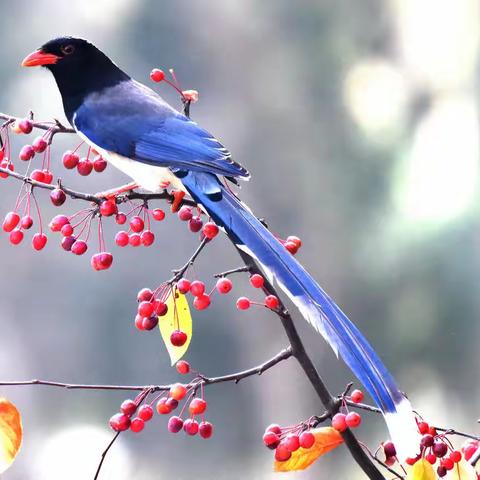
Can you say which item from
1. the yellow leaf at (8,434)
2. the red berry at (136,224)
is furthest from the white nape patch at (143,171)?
the yellow leaf at (8,434)

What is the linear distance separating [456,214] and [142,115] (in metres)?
1.79

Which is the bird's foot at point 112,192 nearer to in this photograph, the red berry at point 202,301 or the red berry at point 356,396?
the red berry at point 202,301

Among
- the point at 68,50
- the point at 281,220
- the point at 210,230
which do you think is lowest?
the point at 281,220

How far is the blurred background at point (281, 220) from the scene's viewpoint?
2549 mm

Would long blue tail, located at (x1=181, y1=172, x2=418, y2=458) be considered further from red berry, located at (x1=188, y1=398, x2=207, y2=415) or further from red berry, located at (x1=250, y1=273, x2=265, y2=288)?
red berry, located at (x1=188, y1=398, x2=207, y2=415)

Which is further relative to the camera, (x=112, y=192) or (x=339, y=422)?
(x=112, y=192)

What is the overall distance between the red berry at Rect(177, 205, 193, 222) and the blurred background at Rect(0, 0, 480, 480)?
4.98 ft

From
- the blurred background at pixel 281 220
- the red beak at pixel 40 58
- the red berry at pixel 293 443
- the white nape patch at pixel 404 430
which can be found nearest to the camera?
the white nape patch at pixel 404 430

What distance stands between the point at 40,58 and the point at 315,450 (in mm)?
612

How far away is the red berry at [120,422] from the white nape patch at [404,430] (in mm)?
264

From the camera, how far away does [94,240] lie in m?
2.66

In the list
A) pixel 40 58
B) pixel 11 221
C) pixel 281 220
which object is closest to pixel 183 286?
pixel 11 221

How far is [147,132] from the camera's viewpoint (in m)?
1.08

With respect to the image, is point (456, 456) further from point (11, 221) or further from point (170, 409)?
point (11, 221)
